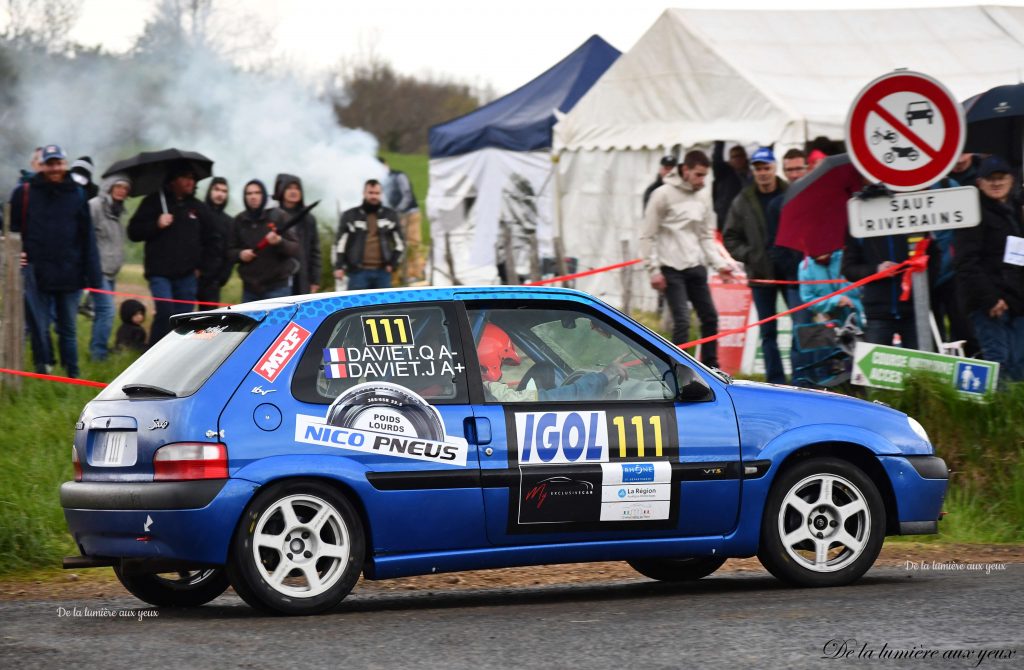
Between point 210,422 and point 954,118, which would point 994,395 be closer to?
point 954,118

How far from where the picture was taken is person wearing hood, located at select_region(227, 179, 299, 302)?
15195mm

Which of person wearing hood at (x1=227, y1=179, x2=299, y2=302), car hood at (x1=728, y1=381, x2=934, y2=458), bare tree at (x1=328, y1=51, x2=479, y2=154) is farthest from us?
bare tree at (x1=328, y1=51, x2=479, y2=154)

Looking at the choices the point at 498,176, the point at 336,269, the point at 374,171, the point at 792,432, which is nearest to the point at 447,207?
the point at 498,176

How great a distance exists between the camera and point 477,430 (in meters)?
7.29

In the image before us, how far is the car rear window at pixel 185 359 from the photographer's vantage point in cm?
721

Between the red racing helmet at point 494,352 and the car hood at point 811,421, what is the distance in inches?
41.8

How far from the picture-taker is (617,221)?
2189 centimetres

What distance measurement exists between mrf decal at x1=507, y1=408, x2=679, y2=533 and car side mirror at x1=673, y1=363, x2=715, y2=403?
0.12 m

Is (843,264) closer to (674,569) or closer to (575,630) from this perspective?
(674,569)

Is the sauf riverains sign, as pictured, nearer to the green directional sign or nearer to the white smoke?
the green directional sign

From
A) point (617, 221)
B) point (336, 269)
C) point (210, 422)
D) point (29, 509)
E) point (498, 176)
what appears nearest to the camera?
point (210, 422)

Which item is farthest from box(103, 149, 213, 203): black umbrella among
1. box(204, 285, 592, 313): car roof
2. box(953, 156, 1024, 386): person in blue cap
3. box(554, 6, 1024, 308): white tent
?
box(204, 285, 592, 313): car roof

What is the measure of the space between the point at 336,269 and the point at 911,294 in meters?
6.44

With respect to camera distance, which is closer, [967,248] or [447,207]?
[967,248]
